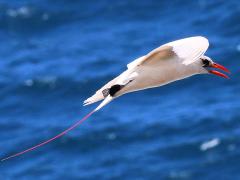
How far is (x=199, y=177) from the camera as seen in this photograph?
3041 inches

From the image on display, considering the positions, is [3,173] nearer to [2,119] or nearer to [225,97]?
[2,119]

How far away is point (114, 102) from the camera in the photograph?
8925cm

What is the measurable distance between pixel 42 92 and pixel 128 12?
1969 centimetres

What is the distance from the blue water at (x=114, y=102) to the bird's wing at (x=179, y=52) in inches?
2209

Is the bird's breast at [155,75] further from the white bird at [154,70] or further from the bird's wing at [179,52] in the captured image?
the bird's wing at [179,52]

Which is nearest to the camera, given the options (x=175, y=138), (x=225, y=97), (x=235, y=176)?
(x=235, y=176)

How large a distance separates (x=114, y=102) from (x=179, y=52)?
231ft

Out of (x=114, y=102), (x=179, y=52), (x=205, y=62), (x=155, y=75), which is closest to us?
(x=179, y=52)

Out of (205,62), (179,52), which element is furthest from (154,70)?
(205,62)

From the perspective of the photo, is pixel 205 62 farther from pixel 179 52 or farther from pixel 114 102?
pixel 114 102

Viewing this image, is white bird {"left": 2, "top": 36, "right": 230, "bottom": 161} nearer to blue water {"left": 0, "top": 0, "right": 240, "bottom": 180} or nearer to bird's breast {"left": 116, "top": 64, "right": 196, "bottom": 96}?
bird's breast {"left": 116, "top": 64, "right": 196, "bottom": 96}

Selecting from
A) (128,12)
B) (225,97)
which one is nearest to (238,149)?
(225,97)

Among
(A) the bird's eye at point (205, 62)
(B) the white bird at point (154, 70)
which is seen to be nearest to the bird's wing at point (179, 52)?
(B) the white bird at point (154, 70)

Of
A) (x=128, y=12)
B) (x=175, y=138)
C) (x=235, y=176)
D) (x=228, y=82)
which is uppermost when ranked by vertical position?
(x=128, y=12)
